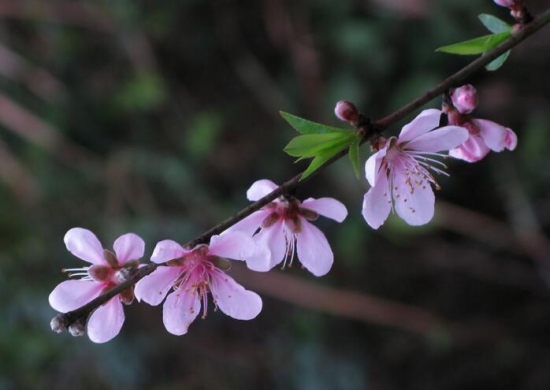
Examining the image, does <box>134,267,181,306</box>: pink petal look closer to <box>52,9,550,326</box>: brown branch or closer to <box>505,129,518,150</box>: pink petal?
<box>52,9,550,326</box>: brown branch

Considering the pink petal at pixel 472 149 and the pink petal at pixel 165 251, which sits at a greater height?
the pink petal at pixel 472 149

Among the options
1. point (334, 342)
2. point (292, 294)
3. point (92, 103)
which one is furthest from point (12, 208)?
point (334, 342)

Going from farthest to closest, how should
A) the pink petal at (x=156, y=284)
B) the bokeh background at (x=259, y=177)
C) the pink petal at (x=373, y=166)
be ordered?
1. the bokeh background at (x=259, y=177)
2. the pink petal at (x=156, y=284)
3. the pink petal at (x=373, y=166)

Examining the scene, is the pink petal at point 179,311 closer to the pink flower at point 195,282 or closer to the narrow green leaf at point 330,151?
the pink flower at point 195,282

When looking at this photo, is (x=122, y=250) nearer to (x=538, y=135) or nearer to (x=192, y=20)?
(x=538, y=135)

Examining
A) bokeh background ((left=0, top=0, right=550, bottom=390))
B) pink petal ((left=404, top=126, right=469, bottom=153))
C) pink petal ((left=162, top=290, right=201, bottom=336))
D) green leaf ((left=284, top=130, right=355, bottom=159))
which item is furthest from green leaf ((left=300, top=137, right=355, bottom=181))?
bokeh background ((left=0, top=0, right=550, bottom=390))

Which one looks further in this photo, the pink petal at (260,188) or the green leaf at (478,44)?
the pink petal at (260,188)

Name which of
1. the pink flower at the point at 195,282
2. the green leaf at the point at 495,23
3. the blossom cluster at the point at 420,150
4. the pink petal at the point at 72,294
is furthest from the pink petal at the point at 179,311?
the green leaf at the point at 495,23
